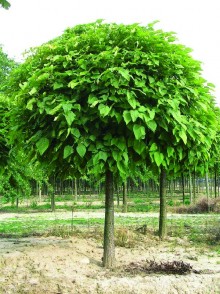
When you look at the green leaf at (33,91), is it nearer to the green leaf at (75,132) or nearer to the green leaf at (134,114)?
the green leaf at (75,132)

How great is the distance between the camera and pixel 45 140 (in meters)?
5.86

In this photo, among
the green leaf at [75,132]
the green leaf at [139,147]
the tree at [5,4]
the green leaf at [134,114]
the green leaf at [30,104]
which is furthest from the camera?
the green leaf at [139,147]

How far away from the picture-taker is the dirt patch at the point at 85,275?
552 centimetres

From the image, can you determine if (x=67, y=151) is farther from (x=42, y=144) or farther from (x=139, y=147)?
(x=139, y=147)

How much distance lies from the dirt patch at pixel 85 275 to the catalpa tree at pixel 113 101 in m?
0.68

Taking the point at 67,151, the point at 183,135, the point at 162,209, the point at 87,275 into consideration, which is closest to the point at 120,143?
the point at 67,151

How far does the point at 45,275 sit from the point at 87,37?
156 inches

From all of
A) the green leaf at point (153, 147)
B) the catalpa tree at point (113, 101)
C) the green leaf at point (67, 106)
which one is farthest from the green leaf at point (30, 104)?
the green leaf at point (153, 147)

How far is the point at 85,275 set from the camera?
611cm

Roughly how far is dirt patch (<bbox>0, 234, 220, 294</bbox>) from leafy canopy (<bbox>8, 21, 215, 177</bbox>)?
1.73m

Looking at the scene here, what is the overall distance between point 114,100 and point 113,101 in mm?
204

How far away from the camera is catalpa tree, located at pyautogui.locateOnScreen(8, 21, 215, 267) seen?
568 centimetres

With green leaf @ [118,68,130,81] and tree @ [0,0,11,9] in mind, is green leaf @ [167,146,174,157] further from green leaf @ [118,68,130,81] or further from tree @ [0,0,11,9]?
tree @ [0,0,11,9]

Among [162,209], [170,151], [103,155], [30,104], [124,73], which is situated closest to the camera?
[124,73]
